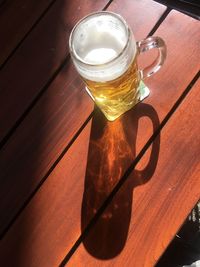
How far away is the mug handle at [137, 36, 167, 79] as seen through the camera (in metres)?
0.73

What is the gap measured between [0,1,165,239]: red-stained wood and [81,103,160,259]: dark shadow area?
0.05 metres

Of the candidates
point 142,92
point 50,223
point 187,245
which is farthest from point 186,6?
point 187,245

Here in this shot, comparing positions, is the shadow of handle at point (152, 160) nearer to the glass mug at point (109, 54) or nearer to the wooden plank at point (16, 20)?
the glass mug at point (109, 54)

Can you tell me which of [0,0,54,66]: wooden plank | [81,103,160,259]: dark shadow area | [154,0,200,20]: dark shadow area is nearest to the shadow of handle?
[81,103,160,259]: dark shadow area

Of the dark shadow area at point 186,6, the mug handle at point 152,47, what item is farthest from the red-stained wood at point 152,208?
the dark shadow area at point 186,6

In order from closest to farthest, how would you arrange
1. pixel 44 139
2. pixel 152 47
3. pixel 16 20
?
pixel 152 47, pixel 44 139, pixel 16 20

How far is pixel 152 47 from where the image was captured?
0.73 meters

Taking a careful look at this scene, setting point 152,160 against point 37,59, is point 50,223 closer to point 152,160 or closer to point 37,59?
point 152,160

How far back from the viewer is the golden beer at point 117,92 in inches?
→ 28.3

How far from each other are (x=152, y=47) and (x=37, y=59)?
305mm

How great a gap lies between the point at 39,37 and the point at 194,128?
40 cm

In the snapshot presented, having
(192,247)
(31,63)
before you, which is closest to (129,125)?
(31,63)

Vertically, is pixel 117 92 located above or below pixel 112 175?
above

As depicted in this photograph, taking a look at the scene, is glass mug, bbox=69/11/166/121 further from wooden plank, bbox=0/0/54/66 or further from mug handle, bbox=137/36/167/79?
wooden plank, bbox=0/0/54/66
